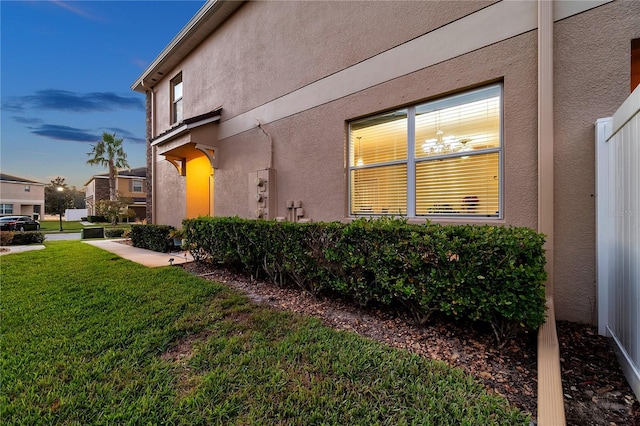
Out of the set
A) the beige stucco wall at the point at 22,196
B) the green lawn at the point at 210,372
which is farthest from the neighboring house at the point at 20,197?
the green lawn at the point at 210,372

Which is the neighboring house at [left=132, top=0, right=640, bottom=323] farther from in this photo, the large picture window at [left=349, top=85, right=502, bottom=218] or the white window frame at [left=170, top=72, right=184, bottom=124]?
the white window frame at [left=170, top=72, right=184, bottom=124]

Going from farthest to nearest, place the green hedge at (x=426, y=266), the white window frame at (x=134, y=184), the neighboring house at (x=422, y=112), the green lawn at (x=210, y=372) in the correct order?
the white window frame at (x=134, y=184) → the neighboring house at (x=422, y=112) → the green hedge at (x=426, y=266) → the green lawn at (x=210, y=372)

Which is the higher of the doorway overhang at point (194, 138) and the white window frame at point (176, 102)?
the white window frame at point (176, 102)

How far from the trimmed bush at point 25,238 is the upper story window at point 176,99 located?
9.27m

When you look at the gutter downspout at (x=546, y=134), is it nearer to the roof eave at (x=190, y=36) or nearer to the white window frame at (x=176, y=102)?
the roof eave at (x=190, y=36)

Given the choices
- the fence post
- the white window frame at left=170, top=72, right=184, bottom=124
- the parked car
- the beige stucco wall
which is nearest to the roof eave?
the white window frame at left=170, top=72, right=184, bottom=124

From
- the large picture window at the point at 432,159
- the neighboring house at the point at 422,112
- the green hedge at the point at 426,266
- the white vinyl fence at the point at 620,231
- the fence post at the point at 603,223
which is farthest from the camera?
the large picture window at the point at 432,159

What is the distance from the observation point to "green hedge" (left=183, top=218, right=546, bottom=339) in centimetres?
257

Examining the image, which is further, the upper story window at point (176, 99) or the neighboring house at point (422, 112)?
the upper story window at point (176, 99)

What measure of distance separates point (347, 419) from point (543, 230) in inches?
125

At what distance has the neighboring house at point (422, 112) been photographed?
324 centimetres

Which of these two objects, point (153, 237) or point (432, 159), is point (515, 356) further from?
point (153, 237)

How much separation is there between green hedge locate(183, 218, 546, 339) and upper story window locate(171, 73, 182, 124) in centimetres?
937

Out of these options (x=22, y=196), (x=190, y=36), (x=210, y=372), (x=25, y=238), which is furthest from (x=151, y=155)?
(x=22, y=196)
